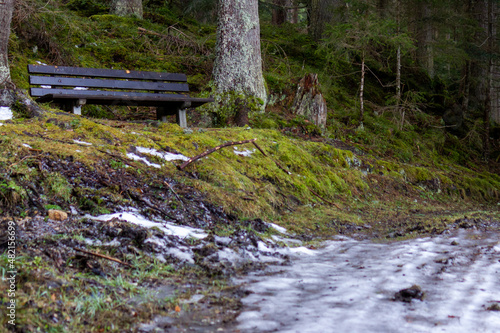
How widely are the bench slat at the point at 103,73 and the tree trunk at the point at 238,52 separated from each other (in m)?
1.25

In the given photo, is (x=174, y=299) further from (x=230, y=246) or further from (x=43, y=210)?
(x=43, y=210)

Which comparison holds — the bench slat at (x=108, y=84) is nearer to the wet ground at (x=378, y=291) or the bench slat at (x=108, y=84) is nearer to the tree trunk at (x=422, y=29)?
the wet ground at (x=378, y=291)

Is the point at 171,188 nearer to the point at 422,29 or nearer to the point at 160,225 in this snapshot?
the point at 160,225

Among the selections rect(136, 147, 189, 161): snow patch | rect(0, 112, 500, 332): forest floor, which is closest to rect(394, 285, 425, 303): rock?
rect(0, 112, 500, 332): forest floor

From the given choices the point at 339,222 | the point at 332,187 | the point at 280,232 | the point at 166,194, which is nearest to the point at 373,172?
the point at 332,187

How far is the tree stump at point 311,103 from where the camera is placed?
9977 mm

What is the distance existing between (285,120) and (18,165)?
670 centimetres

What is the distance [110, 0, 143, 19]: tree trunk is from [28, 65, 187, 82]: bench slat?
659 cm

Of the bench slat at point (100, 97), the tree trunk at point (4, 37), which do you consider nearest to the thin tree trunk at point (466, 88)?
the bench slat at point (100, 97)

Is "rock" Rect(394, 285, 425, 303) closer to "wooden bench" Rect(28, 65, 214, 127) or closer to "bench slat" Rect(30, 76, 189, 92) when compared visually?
"wooden bench" Rect(28, 65, 214, 127)

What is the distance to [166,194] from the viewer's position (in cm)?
436

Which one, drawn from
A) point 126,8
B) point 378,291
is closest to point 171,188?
point 378,291

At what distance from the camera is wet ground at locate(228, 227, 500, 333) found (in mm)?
2150

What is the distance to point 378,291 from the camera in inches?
104
